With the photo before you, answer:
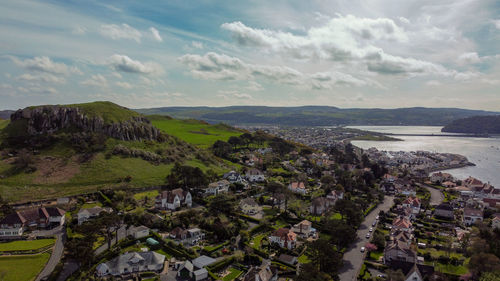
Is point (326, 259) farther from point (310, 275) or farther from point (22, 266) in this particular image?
point (22, 266)

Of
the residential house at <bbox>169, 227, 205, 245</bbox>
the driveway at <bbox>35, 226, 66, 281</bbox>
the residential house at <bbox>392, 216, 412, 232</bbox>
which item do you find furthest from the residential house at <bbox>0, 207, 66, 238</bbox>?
the residential house at <bbox>392, 216, 412, 232</bbox>

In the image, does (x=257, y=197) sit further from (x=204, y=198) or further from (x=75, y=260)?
(x=75, y=260)

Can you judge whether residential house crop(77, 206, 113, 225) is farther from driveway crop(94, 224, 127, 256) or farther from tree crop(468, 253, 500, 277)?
tree crop(468, 253, 500, 277)

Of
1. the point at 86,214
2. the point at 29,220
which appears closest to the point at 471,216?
the point at 86,214

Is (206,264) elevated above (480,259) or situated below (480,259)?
below

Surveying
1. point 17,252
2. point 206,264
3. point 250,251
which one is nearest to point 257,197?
point 250,251

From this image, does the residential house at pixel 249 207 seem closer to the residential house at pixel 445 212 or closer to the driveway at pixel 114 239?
the driveway at pixel 114 239
